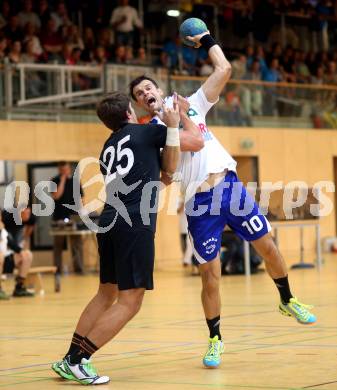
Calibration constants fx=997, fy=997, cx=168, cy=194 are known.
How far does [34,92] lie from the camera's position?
793 inches

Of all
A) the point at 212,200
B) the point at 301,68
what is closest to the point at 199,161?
the point at 212,200

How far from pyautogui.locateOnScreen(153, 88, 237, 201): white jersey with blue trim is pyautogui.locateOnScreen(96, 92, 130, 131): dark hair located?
2.57 ft

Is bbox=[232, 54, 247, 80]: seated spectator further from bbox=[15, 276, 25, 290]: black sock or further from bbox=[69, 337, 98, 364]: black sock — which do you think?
bbox=[69, 337, 98, 364]: black sock

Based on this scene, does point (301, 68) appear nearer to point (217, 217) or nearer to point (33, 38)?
point (33, 38)

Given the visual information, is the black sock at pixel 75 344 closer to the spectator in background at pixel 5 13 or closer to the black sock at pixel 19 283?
the black sock at pixel 19 283

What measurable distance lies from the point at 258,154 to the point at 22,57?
7984 millimetres

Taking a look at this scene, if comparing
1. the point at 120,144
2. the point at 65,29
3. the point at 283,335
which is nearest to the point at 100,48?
the point at 65,29

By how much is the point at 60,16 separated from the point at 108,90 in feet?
11.4

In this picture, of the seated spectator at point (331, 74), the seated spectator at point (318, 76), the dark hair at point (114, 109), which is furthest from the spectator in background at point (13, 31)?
the dark hair at point (114, 109)

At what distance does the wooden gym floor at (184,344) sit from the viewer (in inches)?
253

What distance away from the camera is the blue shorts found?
7387mm

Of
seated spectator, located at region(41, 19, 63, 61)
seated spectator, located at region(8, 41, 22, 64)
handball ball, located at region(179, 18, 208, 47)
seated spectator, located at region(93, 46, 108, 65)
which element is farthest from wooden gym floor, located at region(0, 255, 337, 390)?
seated spectator, located at region(93, 46, 108, 65)

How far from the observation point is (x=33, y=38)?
2170 centimetres

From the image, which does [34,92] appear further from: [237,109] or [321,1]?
[321,1]
